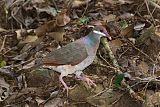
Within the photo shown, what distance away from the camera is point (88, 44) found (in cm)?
480

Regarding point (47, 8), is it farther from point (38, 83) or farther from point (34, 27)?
point (38, 83)

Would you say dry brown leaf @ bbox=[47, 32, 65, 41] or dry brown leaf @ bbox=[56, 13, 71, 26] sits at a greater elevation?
dry brown leaf @ bbox=[56, 13, 71, 26]

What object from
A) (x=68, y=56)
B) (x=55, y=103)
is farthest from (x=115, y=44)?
(x=55, y=103)

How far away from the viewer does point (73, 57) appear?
4.67 m

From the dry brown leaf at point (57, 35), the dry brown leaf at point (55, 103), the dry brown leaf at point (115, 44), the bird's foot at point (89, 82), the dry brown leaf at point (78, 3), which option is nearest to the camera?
the dry brown leaf at point (55, 103)

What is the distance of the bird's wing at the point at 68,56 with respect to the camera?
15.1 ft

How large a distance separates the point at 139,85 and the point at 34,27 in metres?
2.00

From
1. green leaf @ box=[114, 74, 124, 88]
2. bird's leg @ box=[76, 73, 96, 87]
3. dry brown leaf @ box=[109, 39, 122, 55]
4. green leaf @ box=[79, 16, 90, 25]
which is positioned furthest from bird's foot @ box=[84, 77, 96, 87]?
green leaf @ box=[79, 16, 90, 25]

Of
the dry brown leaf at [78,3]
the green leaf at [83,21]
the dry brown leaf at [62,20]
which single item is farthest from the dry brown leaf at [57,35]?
the dry brown leaf at [78,3]

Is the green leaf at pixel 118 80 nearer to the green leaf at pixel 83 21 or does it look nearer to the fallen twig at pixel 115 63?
the fallen twig at pixel 115 63

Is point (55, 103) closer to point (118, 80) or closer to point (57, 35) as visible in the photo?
point (118, 80)

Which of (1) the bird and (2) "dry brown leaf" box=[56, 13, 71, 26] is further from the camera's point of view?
(2) "dry brown leaf" box=[56, 13, 71, 26]

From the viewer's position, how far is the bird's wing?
462cm

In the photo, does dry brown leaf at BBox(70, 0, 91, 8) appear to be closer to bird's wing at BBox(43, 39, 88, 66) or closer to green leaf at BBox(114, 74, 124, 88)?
bird's wing at BBox(43, 39, 88, 66)
